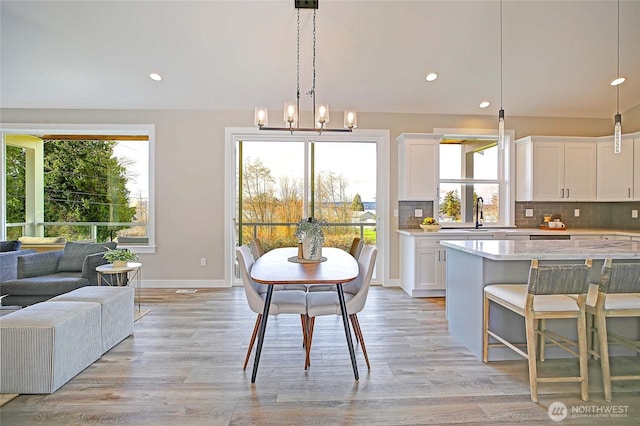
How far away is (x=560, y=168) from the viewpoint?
5.18m

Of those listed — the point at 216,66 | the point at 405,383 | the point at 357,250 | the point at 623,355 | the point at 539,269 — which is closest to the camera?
the point at 539,269

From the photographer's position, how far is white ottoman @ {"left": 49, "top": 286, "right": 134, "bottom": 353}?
9.64ft

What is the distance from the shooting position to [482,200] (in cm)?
550

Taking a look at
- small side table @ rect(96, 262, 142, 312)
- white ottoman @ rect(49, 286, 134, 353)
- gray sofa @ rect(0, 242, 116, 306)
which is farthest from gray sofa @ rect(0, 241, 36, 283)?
white ottoman @ rect(49, 286, 134, 353)

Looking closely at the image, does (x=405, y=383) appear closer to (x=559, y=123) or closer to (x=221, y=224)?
(x=221, y=224)

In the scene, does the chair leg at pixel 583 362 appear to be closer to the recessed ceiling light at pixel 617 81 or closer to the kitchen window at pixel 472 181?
the kitchen window at pixel 472 181

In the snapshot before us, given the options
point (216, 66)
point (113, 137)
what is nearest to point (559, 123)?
point (216, 66)

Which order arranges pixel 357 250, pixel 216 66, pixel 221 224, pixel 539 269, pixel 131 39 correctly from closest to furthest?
pixel 539 269
pixel 357 250
pixel 131 39
pixel 216 66
pixel 221 224

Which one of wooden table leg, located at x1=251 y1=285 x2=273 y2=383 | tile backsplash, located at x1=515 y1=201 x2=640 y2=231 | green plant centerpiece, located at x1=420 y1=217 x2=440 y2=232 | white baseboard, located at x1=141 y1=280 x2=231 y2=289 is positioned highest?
tile backsplash, located at x1=515 y1=201 x2=640 y2=231

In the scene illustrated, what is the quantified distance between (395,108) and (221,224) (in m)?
3.09

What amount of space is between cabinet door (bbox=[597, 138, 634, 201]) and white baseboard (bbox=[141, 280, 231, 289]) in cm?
567

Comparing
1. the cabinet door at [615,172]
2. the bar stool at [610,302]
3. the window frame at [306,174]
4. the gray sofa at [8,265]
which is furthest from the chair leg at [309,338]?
the cabinet door at [615,172]

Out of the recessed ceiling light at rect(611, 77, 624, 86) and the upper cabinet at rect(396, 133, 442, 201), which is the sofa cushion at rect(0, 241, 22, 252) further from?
the recessed ceiling light at rect(611, 77, 624, 86)

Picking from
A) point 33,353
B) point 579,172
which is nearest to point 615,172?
point 579,172
